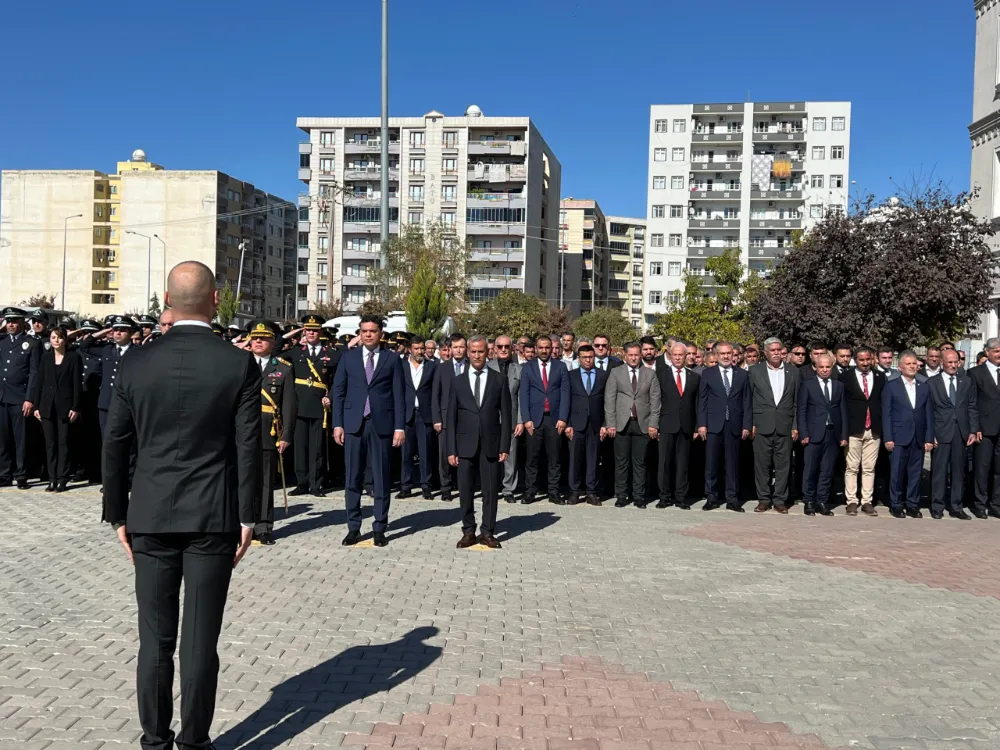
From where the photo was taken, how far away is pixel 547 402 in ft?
43.7

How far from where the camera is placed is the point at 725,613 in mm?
7340

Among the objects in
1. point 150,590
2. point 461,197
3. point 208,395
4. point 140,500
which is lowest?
point 150,590

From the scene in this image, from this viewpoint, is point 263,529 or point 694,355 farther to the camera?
Answer: point 694,355

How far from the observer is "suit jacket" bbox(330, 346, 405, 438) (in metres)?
9.77

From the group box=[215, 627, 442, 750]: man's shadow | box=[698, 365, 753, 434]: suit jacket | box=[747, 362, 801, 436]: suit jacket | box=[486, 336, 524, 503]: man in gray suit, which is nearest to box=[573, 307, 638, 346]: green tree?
box=[486, 336, 524, 503]: man in gray suit

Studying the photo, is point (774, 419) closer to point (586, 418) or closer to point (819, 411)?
point (819, 411)

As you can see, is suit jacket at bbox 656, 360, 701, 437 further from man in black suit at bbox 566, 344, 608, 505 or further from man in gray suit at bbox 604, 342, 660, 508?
man in black suit at bbox 566, 344, 608, 505

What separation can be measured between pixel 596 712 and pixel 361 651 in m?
1.74

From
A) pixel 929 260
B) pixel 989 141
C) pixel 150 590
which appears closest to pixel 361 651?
pixel 150 590

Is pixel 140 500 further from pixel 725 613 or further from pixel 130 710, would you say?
pixel 725 613

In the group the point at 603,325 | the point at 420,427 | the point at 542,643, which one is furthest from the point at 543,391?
the point at 603,325

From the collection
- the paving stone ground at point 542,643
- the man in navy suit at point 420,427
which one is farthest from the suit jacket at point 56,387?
the man in navy suit at point 420,427

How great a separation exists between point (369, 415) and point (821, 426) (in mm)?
6359

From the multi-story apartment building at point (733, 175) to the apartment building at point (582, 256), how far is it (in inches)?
743
